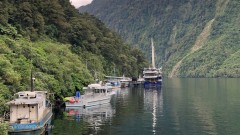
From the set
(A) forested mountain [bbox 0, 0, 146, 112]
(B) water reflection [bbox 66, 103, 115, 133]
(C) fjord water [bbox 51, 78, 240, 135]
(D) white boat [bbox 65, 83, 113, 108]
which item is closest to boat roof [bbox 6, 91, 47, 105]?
(A) forested mountain [bbox 0, 0, 146, 112]

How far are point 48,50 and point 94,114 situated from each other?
28.2 m

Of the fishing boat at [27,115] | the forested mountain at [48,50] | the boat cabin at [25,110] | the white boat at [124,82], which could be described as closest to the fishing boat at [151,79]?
the white boat at [124,82]

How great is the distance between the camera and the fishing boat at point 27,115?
4631 cm

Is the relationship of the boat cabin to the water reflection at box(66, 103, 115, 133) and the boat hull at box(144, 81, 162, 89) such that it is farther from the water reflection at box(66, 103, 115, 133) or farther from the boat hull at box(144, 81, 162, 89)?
the boat hull at box(144, 81, 162, 89)

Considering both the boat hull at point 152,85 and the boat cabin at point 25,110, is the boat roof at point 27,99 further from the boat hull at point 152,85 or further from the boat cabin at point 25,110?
the boat hull at point 152,85

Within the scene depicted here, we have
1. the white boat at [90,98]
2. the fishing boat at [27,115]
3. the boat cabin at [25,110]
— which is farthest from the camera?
the white boat at [90,98]

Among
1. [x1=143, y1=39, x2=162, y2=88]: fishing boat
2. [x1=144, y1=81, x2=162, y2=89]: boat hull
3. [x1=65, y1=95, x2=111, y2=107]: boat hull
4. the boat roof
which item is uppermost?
[x1=143, y1=39, x2=162, y2=88]: fishing boat

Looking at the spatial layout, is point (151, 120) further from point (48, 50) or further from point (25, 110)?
point (48, 50)

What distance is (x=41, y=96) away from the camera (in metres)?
55.3

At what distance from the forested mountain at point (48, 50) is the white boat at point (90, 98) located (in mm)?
2576

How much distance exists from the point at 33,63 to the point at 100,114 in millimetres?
17682

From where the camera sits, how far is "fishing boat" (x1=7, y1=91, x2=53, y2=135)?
152 feet

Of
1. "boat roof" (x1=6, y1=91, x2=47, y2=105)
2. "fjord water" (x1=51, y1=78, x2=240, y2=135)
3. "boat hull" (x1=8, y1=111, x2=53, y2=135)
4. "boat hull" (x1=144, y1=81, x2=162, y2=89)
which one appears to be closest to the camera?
"boat hull" (x1=8, y1=111, x2=53, y2=135)

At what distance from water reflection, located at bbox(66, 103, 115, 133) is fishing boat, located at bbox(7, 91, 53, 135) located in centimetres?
936
